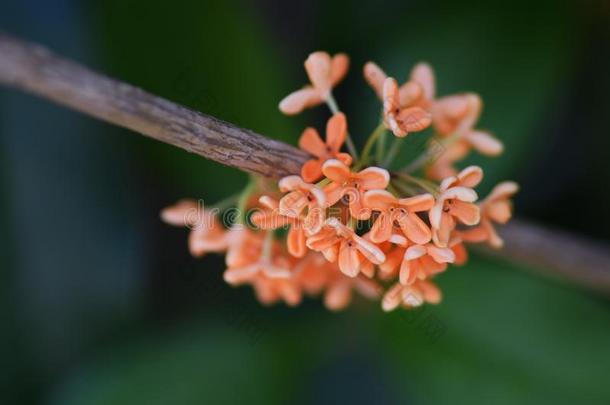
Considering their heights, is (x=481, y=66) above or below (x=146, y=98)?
above

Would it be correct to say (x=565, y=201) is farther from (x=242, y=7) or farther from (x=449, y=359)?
(x=242, y=7)

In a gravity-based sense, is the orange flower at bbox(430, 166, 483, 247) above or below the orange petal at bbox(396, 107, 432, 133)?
below

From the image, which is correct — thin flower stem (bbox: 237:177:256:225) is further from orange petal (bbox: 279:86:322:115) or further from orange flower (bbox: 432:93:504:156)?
orange flower (bbox: 432:93:504:156)

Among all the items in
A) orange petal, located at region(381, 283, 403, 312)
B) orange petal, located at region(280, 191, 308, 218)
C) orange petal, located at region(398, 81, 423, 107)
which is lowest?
orange petal, located at region(381, 283, 403, 312)

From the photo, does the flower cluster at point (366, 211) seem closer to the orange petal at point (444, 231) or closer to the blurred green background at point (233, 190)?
the orange petal at point (444, 231)

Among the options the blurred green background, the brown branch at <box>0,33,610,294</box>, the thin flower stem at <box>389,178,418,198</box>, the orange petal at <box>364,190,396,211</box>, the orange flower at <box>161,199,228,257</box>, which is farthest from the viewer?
the blurred green background

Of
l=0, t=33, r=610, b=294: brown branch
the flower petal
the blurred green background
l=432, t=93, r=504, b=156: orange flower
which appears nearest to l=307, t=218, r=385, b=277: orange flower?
the flower petal

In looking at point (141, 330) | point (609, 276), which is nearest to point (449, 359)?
point (609, 276)

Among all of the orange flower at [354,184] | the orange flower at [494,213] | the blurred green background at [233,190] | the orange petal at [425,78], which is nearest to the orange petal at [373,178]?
the orange flower at [354,184]
